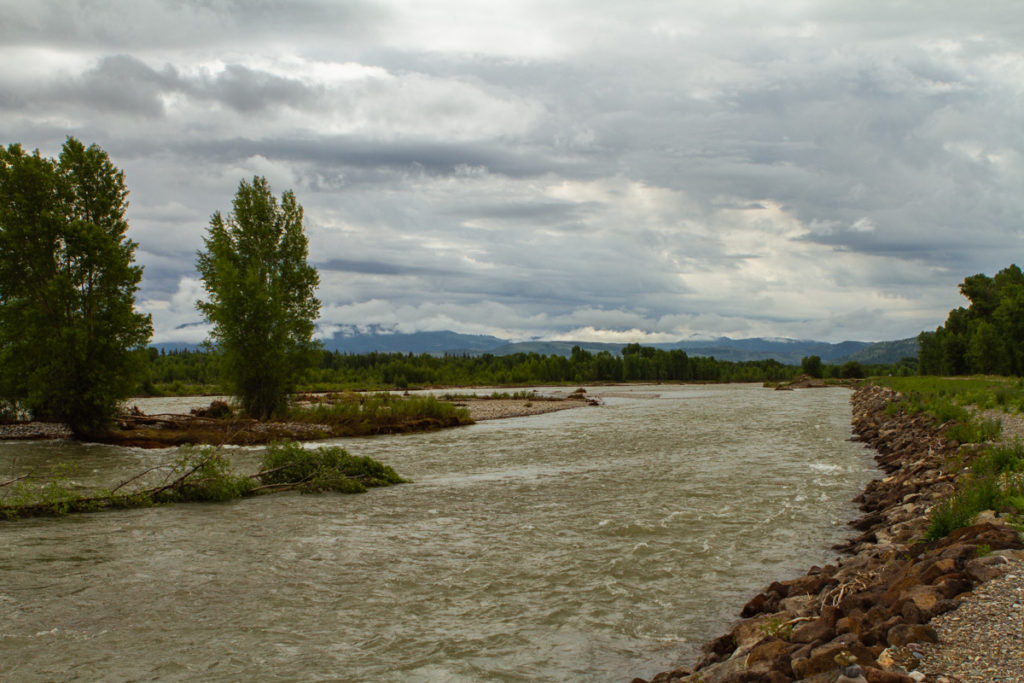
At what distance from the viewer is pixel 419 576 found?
1309cm

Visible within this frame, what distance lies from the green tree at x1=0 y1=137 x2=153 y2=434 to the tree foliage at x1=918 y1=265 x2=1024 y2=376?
9780 centimetres

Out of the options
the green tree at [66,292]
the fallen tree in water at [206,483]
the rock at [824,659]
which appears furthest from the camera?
the green tree at [66,292]

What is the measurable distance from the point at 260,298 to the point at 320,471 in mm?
24314

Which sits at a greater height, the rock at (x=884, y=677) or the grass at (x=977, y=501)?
the grass at (x=977, y=501)

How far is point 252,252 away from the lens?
46.8 meters

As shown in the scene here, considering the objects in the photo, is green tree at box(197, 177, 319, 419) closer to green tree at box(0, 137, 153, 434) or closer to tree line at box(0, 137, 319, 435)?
tree line at box(0, 137, 319, 435)

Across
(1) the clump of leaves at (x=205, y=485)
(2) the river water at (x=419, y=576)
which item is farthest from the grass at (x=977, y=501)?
(1) the clump of leaves at (x=205, y=485)

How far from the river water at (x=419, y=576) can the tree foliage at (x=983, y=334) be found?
79.1 meters

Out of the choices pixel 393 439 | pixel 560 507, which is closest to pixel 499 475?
pixel 560 507

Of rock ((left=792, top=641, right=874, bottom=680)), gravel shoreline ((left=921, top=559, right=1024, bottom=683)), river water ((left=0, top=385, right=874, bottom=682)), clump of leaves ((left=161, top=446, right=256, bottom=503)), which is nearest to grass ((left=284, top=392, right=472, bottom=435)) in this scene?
river water ((left=0, top=385, right=874, bottom=682))

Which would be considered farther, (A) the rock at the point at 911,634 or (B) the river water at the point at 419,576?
(B) the river water at the point at 419,576

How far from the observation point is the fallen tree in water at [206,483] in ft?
58.5

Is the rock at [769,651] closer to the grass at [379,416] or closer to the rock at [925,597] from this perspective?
the rock at [925,597]

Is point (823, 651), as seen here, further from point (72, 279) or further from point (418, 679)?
point (72, 279)
